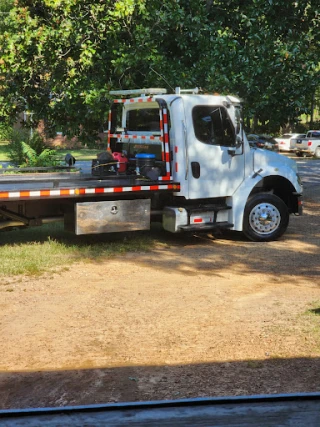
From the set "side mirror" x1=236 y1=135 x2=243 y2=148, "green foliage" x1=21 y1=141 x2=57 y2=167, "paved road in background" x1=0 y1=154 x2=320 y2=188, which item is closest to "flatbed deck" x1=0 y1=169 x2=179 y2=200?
"side mirror" x1=236 y1=135 x2=243 y2=148

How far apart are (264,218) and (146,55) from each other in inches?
184

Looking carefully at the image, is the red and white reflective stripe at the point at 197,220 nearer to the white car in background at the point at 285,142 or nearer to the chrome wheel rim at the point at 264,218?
the chrome wheel rim at the point at 264,218

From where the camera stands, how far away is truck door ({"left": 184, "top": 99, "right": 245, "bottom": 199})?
10297 millimetres

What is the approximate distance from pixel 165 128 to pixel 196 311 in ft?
13.6

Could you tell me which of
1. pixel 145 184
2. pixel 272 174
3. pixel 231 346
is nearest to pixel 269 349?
pixel 231 346

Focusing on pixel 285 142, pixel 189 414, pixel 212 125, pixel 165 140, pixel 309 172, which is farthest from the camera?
pixel 285 142

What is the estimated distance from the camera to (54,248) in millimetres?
9875

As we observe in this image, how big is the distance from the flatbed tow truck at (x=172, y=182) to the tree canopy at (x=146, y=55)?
2844mm

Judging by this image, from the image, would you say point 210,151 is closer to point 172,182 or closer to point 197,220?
point 172,182

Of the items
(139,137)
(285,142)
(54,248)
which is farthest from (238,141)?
(285,142)

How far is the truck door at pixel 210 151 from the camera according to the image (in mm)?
10297

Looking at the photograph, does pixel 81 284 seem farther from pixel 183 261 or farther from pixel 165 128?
pixel 165 128

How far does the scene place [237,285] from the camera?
26.4 ft

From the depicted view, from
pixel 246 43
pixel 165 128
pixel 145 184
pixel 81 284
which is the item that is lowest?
A: pixel 81 284
